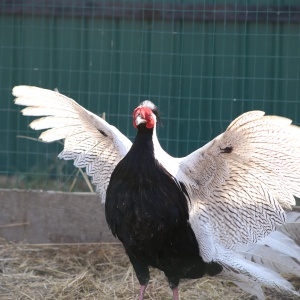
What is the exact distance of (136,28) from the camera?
8.16m

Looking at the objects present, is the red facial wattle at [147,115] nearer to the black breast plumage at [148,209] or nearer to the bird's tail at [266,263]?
the black breast plumage at [148,209]

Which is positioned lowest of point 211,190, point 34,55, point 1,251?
point 1,251

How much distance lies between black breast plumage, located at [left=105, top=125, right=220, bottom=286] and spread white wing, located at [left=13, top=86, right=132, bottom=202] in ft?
1.83

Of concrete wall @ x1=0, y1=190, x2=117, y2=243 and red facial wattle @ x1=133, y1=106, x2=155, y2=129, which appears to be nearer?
red facial wattle @ x1=133, y1=106, x2=155, y2=129

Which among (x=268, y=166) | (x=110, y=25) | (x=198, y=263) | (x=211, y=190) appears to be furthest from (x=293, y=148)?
(x=110, y=25)

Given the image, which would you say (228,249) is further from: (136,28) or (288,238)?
(136,28)

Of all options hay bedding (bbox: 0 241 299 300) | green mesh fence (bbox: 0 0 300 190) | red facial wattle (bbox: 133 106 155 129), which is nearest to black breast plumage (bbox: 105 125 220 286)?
red facial wattle (bbox: 133 106 155 129)

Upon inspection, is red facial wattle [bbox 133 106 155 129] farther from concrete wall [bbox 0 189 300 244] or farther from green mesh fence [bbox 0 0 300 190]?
green mesh fence [bbox 0 0 300 190]

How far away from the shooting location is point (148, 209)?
18.4ft

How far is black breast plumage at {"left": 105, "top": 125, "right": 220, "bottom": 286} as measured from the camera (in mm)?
5594

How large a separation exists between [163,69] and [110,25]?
677 mm

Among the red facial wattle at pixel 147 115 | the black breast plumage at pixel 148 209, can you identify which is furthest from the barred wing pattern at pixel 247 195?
the red facial wattle at pixel 147 115

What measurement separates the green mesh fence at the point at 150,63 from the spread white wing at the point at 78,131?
1.66 m

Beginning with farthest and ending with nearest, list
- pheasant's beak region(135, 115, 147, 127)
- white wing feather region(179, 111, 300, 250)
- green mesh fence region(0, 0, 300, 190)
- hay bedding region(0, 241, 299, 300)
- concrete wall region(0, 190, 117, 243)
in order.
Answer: green mesh fence region(0, 0, 300, 190)
concrete wall region(0, 190, 117, 243)
hay bedding region(0, 241, 299, 300)
pheasant's beak region(135, 115, 147, 127)
white wing feather region(179, 111, 300, 250)
